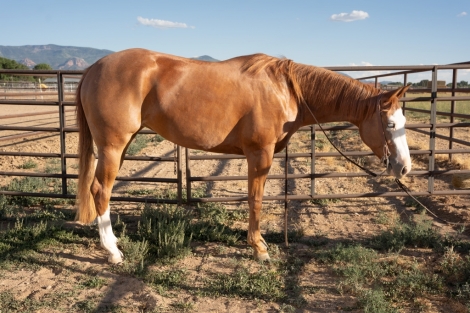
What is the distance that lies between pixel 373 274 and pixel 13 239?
343 centimetres

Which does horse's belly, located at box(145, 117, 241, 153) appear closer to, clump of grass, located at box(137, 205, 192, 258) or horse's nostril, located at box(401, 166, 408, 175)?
clump of grass, located at box(137, 205, 192, 258)

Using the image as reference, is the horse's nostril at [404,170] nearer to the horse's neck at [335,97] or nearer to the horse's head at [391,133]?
the horse's head at [391,133]

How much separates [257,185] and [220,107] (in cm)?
80

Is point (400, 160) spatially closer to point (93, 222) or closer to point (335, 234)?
point (335, 234)

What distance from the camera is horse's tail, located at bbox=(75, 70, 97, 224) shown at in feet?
12.2

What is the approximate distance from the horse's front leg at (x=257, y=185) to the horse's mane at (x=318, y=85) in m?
0.63

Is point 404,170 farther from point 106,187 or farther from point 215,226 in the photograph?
point 106,187

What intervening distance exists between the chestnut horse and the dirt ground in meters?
0.36

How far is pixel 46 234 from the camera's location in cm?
394

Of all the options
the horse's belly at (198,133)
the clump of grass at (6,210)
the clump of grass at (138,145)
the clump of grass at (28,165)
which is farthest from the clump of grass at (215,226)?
the clump of grass at (138,145)

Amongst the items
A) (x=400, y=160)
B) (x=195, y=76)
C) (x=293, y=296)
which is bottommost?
(x=293, y=296)

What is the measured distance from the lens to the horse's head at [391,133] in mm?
3236

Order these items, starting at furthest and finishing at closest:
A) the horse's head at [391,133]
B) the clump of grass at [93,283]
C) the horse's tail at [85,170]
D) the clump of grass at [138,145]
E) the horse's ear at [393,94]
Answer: the clump of grass at [138,145], the horse's tail at [85,170], the horse's head at [391,133], the horse's ear at [393,94], the clump of grass at [93,283]

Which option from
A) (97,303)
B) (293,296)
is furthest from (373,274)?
(97,303)
